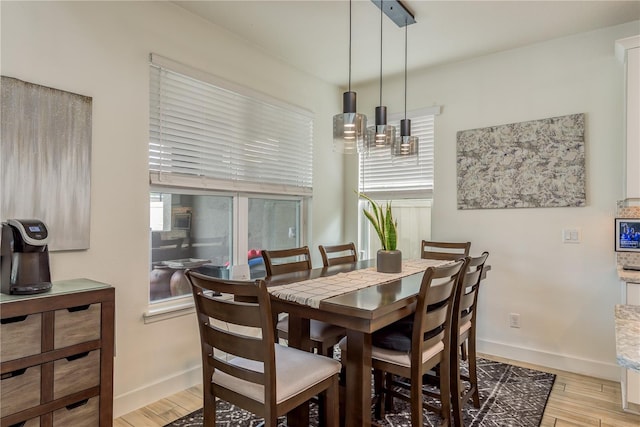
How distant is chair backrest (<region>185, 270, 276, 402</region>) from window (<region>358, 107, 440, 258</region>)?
97.1 inches

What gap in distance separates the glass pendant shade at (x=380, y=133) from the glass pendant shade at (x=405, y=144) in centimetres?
18

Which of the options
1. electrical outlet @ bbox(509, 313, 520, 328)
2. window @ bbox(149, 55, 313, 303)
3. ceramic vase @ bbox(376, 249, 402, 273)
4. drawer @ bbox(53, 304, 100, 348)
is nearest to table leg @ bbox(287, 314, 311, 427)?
ceramic vase @ bbox(376, 249, 402, 273)

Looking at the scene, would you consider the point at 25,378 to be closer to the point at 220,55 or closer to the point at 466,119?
the point at 220,55

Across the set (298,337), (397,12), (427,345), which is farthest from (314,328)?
(397,12)

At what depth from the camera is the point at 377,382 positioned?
7.52ft

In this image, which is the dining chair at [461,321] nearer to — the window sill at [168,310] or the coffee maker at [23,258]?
the window sill at [168,310]

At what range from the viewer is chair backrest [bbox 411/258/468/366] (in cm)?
165

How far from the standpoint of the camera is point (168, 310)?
8.31ft

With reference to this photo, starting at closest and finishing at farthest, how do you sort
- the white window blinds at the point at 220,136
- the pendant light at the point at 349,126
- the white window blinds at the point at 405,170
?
the pendant light at the point at 349,126 → the white window blinds at the point at 220,136 → the white window blinds at the point at 405,170

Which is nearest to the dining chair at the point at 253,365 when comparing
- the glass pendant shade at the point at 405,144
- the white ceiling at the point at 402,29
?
the glass pendant shade at the point at 405,144

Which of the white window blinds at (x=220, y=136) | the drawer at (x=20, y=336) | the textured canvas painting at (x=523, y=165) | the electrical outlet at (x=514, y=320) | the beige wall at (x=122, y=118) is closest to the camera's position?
the drawer at (x=20, y=336)

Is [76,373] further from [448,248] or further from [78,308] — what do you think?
[448,248]

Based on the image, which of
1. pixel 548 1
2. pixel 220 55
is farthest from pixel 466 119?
pixel 220 55

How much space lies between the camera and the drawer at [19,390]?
59.5 inches
